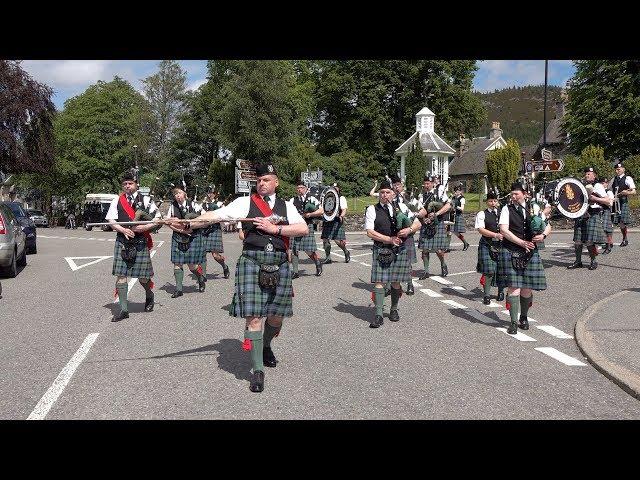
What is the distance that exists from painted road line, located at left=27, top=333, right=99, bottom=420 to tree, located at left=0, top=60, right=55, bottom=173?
31.4 m

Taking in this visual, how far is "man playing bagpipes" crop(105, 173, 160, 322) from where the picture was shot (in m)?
8.52

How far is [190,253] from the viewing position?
11.0 meters

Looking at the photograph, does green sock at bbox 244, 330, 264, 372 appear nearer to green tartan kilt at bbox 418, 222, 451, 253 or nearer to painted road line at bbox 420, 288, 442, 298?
painted road line at bbox 420, 288, 442, 298

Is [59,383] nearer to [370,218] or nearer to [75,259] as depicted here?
[370,218]

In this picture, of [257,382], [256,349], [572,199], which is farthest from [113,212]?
[572,199]

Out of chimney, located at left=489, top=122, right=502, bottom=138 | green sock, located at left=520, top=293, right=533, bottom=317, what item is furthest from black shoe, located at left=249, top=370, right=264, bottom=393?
chimney, located at left=489, top=122, right=502, bottom=138

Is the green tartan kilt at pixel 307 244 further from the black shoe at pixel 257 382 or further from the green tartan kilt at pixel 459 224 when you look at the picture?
the black shoe at pixel 257 382

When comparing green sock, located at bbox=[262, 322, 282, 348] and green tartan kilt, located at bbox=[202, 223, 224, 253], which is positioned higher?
green tartan kilt, located at bbox=[202, 223, 224, 253]

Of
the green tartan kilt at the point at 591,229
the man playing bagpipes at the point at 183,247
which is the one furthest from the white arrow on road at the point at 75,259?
the green tartan kilt at the point at 591,229

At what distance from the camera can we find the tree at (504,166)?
139 ft

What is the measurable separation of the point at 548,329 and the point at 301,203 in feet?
22.8

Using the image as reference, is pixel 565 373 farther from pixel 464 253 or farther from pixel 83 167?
pixel 83 167

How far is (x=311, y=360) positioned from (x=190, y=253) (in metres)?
5.19

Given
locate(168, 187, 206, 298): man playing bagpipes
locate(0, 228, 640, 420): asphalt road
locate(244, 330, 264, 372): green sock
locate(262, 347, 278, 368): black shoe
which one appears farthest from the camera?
locate(168, 187, 206, 298): man playing bagpipes
